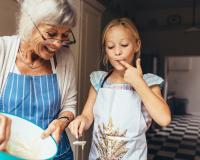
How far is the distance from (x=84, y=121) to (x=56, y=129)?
13 centimetres

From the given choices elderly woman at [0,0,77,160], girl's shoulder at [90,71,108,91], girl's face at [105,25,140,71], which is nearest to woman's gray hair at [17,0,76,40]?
elderly woman at [0,0,77,160]

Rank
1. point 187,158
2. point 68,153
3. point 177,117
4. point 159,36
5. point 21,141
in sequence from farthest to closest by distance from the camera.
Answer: point 177,117
point 159,36
point 187,158
point 68,153
point 21,141

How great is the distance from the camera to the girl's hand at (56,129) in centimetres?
68

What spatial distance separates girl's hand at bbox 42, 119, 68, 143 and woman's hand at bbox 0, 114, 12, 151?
0.09 metres

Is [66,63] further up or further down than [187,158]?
further up

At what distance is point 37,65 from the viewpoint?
824 millimetres

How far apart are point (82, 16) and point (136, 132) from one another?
3.84ft

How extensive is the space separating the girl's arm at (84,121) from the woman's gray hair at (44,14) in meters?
0.29

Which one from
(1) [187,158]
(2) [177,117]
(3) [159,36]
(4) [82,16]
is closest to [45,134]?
(4) [82,16]

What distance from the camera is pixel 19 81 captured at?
77cm

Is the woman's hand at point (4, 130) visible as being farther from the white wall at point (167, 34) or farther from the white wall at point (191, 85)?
the white wall at point (191, 85)

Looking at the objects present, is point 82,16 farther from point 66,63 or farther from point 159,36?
point 159,36

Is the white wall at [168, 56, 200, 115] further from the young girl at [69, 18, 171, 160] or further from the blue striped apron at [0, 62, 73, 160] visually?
the blue striped apron at [0, 62, 73, 160]

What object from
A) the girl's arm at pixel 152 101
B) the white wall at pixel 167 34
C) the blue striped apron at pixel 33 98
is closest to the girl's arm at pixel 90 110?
the blue striped apron at pixel 33 98
